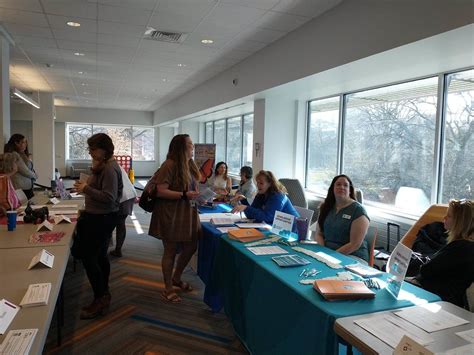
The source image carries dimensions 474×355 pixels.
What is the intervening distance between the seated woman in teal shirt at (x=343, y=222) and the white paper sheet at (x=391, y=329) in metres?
1.18

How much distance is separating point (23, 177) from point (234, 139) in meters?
6.41

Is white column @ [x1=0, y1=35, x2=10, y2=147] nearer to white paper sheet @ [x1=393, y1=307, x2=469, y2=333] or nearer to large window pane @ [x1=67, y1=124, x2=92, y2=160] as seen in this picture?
white paper sheet @ [x1=393, y1=307, x2=469, y2=333]

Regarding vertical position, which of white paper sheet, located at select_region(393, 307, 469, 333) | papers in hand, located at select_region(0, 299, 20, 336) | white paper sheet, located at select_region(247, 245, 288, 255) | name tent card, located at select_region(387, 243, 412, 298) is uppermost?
name tent card, located at select_region(387, 243, 412, 298)

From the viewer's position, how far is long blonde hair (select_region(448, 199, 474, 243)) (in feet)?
6.81

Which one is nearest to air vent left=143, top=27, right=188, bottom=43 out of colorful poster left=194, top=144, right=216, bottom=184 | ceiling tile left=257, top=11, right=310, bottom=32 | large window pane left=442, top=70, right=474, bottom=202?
ceiling tile left=257, top=11, right=310, bottom=32

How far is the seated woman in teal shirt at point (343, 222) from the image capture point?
8.75 feet

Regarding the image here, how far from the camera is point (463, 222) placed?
2086mm

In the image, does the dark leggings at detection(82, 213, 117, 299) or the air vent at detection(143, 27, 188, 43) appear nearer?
the dark leggings at detection(82, 213, 117, 299)

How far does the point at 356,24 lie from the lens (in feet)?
11.3

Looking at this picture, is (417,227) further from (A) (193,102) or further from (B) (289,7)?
(A) (193,102)

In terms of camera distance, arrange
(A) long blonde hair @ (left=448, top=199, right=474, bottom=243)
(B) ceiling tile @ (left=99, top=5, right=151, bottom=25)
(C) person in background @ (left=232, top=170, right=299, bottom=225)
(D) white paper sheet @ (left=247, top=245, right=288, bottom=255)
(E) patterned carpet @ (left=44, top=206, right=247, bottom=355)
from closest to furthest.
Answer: (A) long blonde hair @ (left=448, top=199, right=474, bottom=243) → (D) white paper sheet @ (left=247, top=245, right=288, bottom=255) → (E) patterned carpet @ (left=44, top=206, right=247, bottom=355) → (C) person in background @ (left=232, top=170, right=299, bottom=225) → (B) ceiling tile @ (left=99, top=5, right=151, bottom=25)

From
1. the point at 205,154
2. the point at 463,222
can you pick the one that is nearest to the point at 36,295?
the point at 463,222

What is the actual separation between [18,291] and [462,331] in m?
1.84

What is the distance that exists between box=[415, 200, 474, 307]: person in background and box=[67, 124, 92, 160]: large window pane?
604 inches
